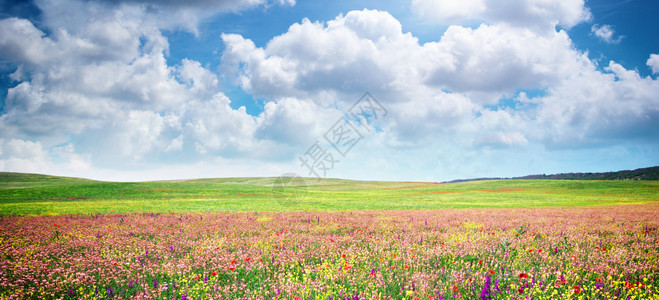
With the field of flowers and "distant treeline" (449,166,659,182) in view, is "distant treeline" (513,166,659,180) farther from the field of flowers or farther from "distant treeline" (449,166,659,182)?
the field of flowers

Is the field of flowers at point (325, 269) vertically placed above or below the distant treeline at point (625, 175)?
above

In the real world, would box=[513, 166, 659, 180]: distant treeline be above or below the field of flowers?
below

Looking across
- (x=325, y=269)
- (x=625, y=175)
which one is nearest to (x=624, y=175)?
(x=625, y=175)

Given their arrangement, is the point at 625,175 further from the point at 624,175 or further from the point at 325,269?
the point at 325,269

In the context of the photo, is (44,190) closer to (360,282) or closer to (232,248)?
(232,248)

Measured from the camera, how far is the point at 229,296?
14.3 ft

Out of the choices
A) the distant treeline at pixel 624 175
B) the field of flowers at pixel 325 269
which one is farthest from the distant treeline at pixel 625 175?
the field of flowers at pixel 325 269

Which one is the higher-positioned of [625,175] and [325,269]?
[325,269]

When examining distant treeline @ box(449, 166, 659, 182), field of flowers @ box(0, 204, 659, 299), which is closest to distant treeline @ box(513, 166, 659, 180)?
distant treeline @ box(449, 166, 659, 182)

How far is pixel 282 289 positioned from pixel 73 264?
15.4 ft

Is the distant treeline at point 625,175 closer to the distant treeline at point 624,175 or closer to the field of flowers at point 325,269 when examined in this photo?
the distant treeline at point 624,175

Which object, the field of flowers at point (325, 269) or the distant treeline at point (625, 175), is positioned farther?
the distant treeline at point (625, 175)

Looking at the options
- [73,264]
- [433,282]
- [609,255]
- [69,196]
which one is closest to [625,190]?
[609,255]

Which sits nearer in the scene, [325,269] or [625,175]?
[325,269]
